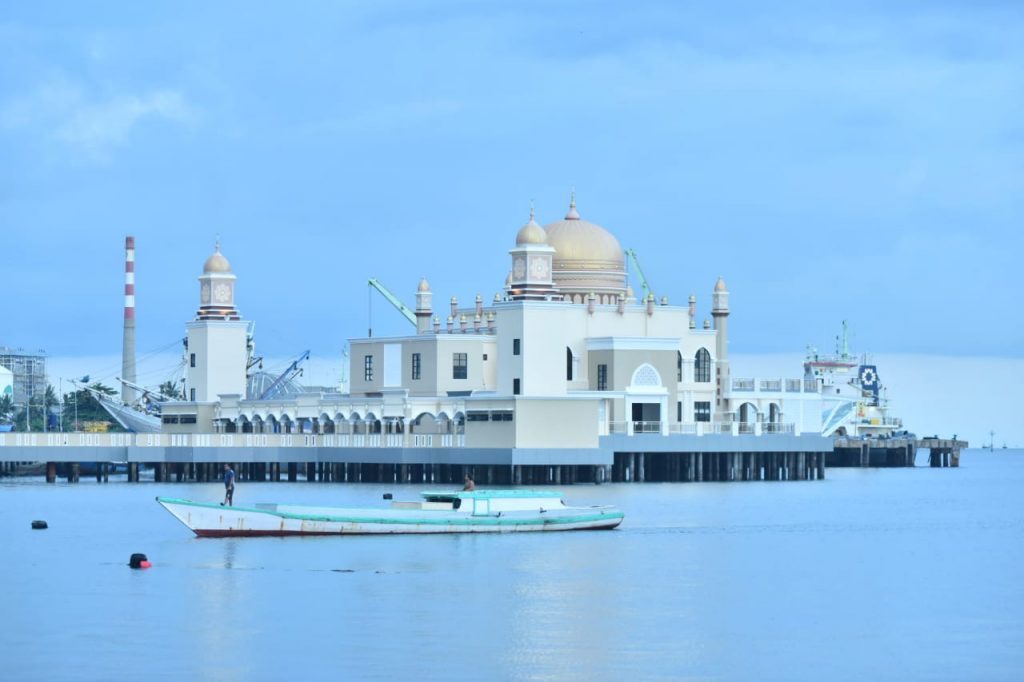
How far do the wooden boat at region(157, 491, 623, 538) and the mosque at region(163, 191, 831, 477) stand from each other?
87.0 feet

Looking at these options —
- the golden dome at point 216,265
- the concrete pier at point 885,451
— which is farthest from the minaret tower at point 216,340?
the concrete pier at point 885,451

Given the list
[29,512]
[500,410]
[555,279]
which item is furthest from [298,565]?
[555,279]

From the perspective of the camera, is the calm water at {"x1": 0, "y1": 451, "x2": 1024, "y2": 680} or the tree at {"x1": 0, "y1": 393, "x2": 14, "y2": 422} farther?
the tree at {"x1": 0, "y1": 393, "x2": 14, "y2": 422}

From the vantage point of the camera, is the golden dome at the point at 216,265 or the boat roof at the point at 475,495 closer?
the boat roof at the point at 475,495

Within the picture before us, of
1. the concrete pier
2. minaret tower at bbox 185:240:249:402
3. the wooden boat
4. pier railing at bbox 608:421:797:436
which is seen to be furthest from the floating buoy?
the concrete pier

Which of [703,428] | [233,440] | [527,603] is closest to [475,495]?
[527,603]

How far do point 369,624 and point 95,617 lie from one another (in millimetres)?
5456

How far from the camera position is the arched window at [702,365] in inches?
4225

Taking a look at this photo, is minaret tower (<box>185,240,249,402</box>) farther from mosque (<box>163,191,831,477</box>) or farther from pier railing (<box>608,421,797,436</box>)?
pier railing (<box>608,421,797,436</box>)

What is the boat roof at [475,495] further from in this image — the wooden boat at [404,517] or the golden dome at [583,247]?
the golden dome at [583,247]

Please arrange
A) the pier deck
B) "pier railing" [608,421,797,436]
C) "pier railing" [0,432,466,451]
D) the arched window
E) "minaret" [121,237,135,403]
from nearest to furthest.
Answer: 1. the pier deck
2. "pier railing" [0,432,466,451]
3. "pier railing" [608,421,797,436]
4. the arched window
5. "minaret" [121,237,135,403]

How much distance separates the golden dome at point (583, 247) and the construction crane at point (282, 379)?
19.0m

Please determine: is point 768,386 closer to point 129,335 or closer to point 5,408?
point 129,335

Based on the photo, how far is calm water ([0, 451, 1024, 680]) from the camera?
3831 centimetres
